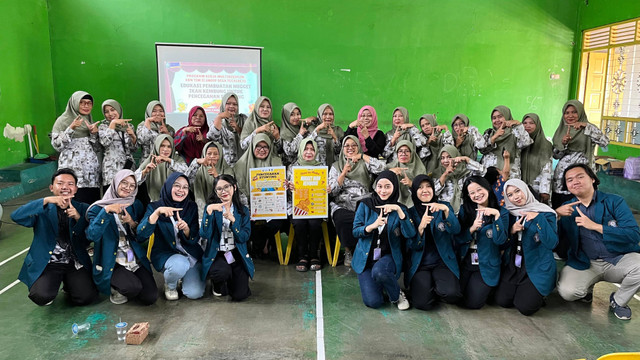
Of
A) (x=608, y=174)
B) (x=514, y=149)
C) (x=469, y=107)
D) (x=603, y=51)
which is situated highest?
(x=603, y=51)

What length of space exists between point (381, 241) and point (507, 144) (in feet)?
7.75

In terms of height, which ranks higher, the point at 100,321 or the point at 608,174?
the point at 608,174

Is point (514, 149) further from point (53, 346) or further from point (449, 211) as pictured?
point (53, 346)

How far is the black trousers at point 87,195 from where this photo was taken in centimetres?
471

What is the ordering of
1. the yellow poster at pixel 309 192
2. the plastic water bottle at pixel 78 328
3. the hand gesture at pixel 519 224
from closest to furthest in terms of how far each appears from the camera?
the plastic water bottle at pixel 78 328
the hand gesture at pixel 519 224
the yellow poster at pixel 309 192

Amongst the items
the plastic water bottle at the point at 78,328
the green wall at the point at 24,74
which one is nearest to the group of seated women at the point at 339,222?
the plastic water bottle at the point at 78,328

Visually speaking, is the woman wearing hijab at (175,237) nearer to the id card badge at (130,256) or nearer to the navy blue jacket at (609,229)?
the id card badge at (130,256)

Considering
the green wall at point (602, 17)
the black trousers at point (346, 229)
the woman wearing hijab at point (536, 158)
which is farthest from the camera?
the green wall at point (602, 17)

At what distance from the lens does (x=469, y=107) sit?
864 cm

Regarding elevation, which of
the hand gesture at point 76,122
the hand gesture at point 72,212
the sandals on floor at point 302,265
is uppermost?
the hand gesture at point 76,122

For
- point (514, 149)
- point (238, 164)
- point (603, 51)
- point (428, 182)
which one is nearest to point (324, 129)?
point (238, 164)

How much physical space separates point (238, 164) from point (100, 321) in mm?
1961

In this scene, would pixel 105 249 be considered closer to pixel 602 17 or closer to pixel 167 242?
pixel 167 242

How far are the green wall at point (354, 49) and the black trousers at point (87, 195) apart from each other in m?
3.68
